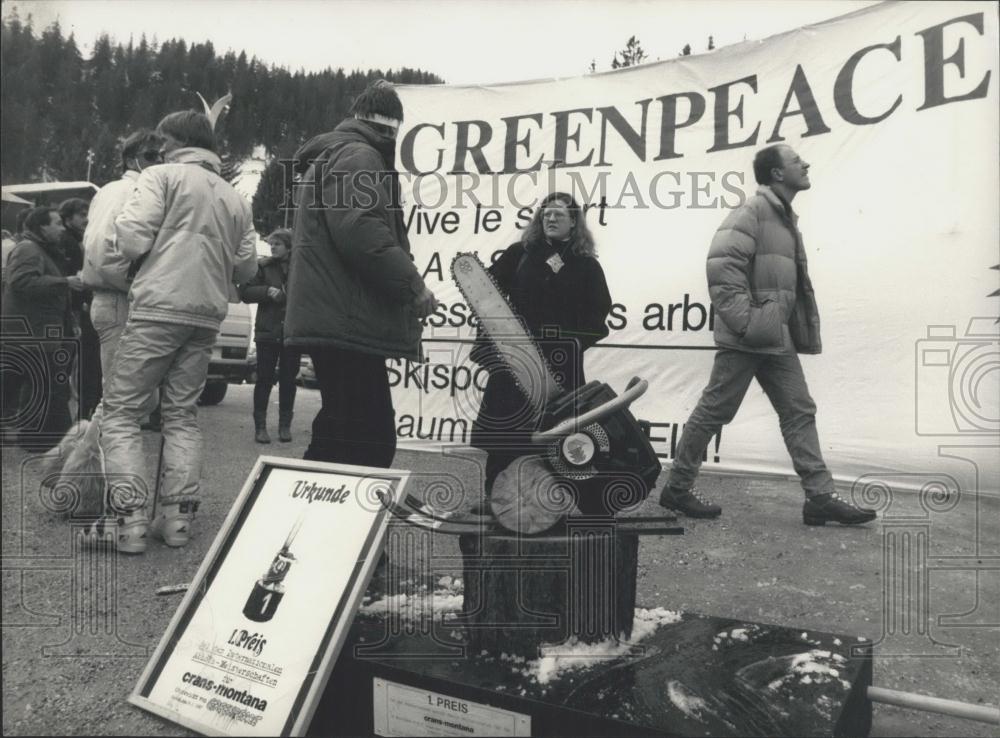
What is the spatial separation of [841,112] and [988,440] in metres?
1.67

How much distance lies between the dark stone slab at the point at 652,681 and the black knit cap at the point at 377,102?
4.71 ft

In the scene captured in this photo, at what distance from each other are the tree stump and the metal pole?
0.53 meters

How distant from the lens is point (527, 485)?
67.6 inches

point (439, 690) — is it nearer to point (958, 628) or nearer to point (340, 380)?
point (340, 380)

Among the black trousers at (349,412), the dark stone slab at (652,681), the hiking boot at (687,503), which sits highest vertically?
the black trousers at (349,412)

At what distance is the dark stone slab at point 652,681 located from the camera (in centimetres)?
134

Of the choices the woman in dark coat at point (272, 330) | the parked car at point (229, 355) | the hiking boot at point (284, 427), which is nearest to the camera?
the woman in dark coat at point (272, 330)

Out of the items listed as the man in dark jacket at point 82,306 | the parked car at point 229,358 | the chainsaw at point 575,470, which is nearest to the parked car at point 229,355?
the parked car at point 229,358

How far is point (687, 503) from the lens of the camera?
11.1 ft

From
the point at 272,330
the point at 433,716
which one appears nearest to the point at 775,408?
the point at 433,716

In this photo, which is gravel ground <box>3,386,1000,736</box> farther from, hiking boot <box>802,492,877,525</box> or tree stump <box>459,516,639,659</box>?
tree stump <box>459,516,639,659</box>

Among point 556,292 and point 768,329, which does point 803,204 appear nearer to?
point 768,329

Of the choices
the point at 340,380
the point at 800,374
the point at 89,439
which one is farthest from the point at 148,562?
the point at 800,374

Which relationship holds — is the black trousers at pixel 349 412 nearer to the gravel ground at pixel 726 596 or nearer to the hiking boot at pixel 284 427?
the gravel ground at pixel 726 596
